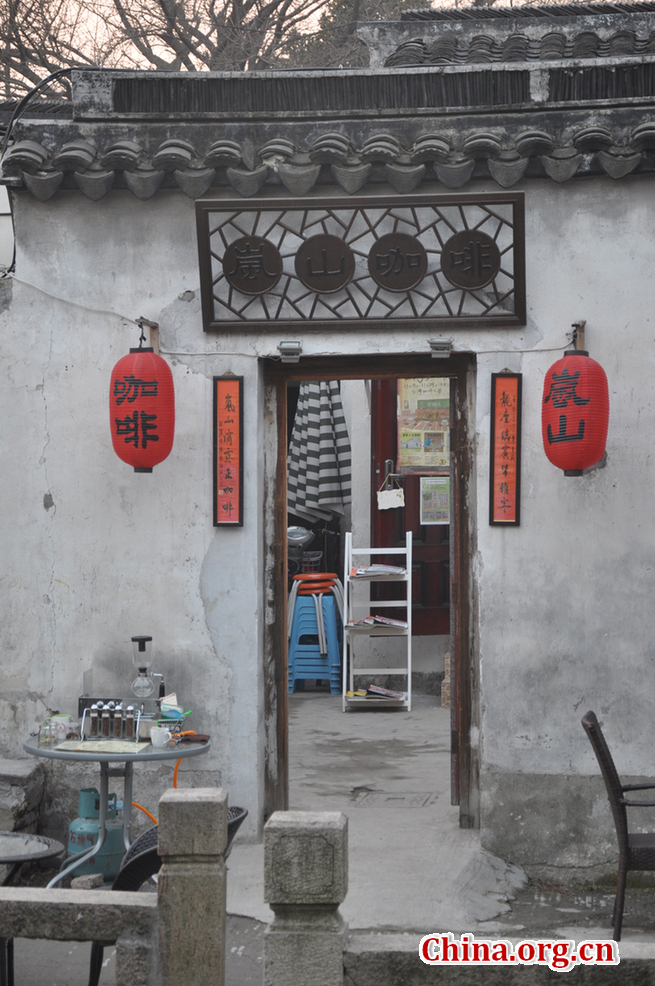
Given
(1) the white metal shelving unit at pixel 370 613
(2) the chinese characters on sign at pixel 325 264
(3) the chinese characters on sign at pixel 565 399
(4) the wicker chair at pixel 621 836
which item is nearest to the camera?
(4) the wicker chair at pixel 621 836

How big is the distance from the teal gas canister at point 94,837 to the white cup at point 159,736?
25.3 inches

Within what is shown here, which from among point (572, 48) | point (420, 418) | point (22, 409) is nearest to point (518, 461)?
point (22, 409)

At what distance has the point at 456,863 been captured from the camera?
5.89 metres

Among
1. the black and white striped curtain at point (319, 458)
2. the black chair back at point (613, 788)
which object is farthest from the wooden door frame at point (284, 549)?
the black and white striped curtain at point (319, 458)

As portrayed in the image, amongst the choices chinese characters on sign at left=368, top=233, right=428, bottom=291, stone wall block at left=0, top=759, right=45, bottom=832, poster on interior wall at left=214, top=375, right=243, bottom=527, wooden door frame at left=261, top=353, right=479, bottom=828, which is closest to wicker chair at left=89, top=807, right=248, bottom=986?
stone wall block at left=0, top=759, right=45, bottom=832

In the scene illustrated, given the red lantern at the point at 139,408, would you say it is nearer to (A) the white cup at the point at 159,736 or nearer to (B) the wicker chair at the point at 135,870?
(A) the white cup at the point at 159,736

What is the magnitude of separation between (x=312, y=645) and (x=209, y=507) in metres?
5.61

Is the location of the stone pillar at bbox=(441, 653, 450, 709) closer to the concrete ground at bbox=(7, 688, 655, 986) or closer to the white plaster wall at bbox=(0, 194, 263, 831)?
the concrete ground at bbox=(7, 688, 655, 986)

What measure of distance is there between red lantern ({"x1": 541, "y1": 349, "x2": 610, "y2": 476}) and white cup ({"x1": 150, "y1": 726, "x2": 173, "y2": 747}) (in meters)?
2.62

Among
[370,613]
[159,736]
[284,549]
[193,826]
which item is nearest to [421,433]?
[370,613]

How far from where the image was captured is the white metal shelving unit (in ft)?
34.8

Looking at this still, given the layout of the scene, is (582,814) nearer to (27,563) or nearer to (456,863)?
(456,863)

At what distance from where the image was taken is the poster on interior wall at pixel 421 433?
1113cm

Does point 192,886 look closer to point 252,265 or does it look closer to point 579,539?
point 579,539
